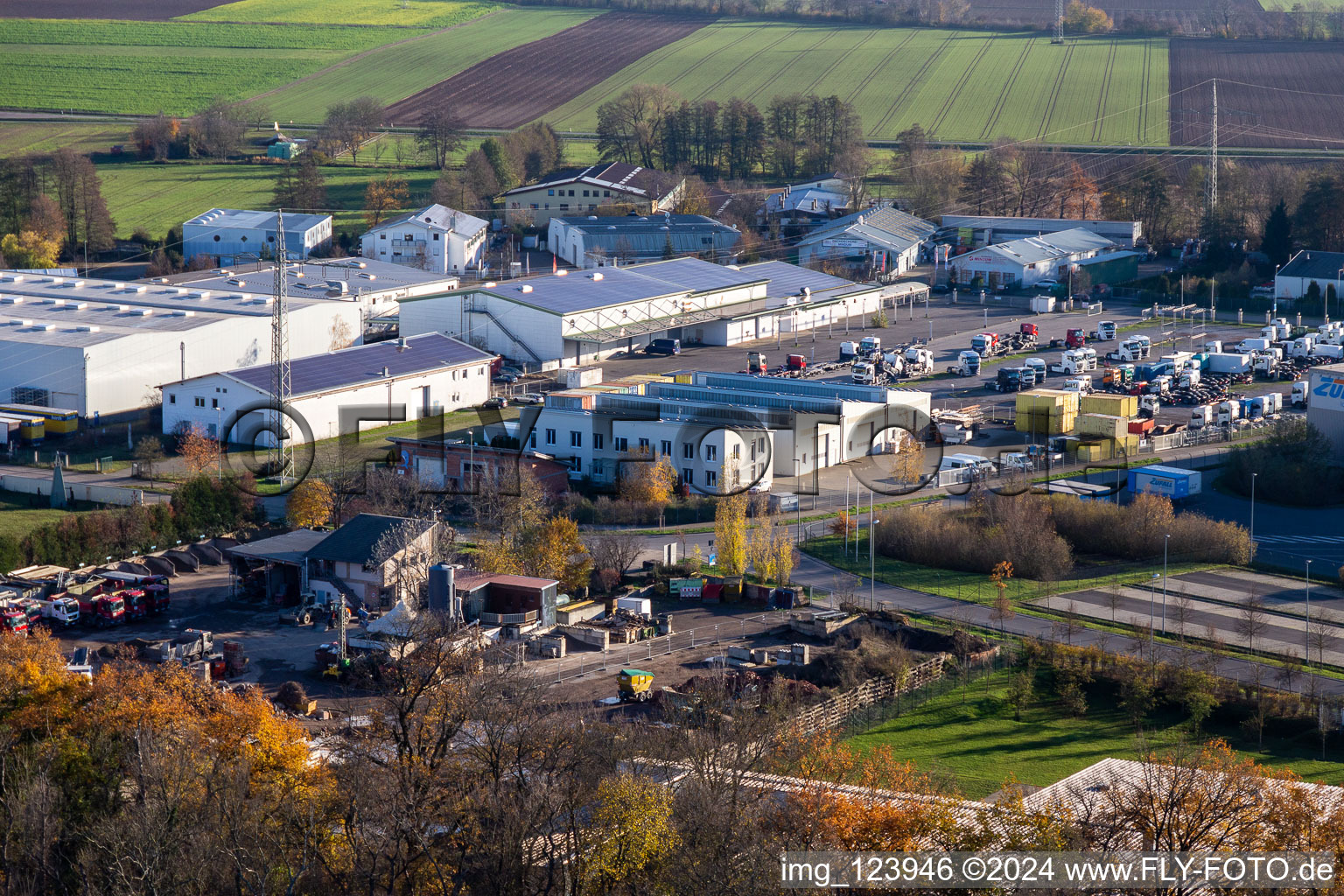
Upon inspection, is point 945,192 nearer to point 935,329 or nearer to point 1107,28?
point 935,329

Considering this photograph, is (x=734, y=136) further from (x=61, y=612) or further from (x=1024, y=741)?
(x=1024, y=741)

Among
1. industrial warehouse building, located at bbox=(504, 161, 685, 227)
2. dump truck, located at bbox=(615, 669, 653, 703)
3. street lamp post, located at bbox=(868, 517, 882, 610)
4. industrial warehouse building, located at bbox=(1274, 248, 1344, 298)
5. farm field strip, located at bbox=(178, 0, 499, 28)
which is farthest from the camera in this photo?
farm field strip, located at bbox=(178, 0, 499, 28)

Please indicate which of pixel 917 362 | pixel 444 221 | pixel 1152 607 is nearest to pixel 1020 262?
pixel 917 362

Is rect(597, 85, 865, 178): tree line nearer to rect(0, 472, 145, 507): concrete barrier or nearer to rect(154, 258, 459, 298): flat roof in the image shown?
rect(154, 258, 459, 298): flat roof

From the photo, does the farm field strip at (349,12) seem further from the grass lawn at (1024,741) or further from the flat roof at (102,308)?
the grass lawn at (1024,741)

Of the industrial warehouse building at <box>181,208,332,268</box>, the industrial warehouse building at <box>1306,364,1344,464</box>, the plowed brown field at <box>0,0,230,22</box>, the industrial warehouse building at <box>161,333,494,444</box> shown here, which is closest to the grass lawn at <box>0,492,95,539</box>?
the industrial warehouse building at <box>161,333,494,444</box>

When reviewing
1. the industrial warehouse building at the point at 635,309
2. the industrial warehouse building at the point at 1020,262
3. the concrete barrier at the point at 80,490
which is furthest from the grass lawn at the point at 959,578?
the industrial warehouse building at the point at 1020,262
